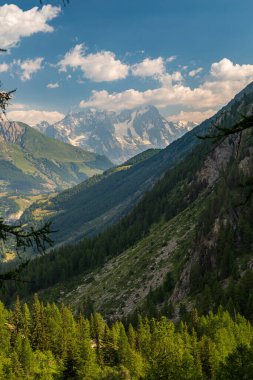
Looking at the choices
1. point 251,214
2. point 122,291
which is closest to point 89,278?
point 122,291

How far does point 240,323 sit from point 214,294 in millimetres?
24318

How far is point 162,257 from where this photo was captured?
15500 centimetres

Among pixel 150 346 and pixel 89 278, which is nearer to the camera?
pixel 150 346

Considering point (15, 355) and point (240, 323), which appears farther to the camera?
point (240, 323)

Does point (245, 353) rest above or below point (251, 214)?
below

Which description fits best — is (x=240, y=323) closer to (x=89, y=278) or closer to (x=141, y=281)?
(x=141, y=281)

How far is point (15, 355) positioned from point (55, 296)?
120876mm

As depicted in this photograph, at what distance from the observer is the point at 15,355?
2835 inches

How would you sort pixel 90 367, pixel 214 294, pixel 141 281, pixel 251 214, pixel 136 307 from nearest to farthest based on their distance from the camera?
pixel 90 367 → pixel 214 294 → pixel 251 214 → pixel 136 307 → pixel 141 281

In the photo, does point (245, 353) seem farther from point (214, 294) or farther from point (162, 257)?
point (162, 257)

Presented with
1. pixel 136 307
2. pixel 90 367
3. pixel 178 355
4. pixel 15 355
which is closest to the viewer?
pixel 178 355

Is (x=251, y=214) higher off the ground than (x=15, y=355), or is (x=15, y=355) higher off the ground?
(x=251, y=214)

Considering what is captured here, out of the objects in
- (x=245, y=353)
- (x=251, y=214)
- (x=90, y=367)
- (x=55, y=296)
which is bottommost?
(x=55, y=296)

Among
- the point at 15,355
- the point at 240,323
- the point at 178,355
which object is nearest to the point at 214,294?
the point at 240,323
